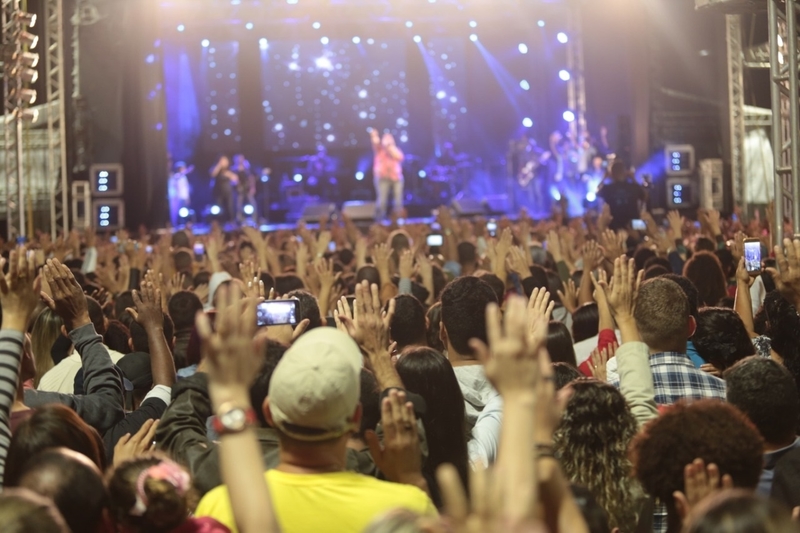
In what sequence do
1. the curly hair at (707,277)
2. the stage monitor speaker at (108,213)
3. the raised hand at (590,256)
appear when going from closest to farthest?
the curly hair at (707,277) < the raised hand at (590,256) < the stage monitor speaker at (108,213)

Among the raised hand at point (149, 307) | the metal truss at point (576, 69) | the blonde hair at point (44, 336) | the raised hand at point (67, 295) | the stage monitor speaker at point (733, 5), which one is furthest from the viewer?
the metal truss at point (576, 69)

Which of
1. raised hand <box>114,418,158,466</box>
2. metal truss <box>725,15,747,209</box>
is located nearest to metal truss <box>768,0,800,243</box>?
raised hand <box>114,418,158,466</box>

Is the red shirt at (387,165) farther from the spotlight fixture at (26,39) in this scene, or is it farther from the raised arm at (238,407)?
the raised arm at (238,407)

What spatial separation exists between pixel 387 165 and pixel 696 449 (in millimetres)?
18932

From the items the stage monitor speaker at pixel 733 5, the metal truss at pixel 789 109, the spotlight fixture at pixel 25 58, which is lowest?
the metal truss at pixel 789 109

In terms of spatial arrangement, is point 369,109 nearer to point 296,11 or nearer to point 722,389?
point 296,11

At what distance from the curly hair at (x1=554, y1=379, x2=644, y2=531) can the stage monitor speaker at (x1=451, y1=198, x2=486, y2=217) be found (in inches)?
704

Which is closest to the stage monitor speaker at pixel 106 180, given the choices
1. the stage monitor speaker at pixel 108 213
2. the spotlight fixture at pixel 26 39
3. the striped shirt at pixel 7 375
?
the stage monitor speaker at pixel 108 213

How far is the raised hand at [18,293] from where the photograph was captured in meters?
2.51

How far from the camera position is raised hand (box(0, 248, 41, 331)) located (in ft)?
8.22

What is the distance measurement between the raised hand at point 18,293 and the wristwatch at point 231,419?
3.13 ft

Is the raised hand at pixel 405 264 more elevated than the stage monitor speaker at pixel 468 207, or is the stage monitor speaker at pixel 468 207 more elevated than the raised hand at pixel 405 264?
the stage monitor speaker at pixel 468 207

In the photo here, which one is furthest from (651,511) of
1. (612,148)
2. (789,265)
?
(612,148)

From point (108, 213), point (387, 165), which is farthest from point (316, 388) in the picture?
point (387, 165)
